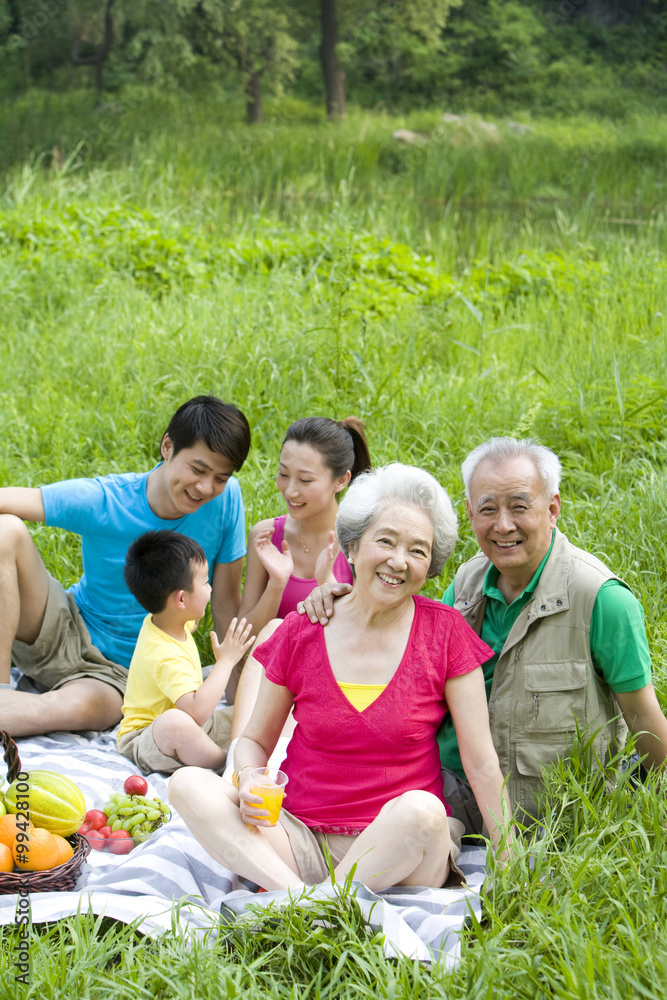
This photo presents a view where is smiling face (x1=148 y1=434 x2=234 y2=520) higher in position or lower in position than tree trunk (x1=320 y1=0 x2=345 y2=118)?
lower

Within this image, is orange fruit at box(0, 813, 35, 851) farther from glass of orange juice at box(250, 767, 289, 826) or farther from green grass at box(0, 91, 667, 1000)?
glass of orange juice at box(250, 767, 289, 826)

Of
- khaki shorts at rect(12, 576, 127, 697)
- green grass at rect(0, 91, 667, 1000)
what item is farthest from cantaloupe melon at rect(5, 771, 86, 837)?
khaki shorts at rect(12, 576, 127, 697)

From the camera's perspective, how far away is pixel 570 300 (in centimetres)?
724

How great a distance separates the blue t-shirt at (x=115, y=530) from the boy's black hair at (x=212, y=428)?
300 mm

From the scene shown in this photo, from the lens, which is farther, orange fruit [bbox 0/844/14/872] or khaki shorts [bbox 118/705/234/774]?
khaki shorts [bbox 118/705/234/774]

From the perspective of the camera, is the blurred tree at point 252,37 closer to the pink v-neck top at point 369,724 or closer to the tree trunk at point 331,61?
the tree trunk at point 331,61

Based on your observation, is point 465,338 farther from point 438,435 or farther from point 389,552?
point 389,552

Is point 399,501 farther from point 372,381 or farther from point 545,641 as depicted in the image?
point 372,381

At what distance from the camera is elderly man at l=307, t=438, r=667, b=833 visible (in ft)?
8.29

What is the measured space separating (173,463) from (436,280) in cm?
477

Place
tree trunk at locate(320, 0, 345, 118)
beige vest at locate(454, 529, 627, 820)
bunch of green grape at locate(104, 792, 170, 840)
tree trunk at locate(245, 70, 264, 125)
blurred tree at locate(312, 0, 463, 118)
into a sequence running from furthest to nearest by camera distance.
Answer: tree trunk at locate(320, 0, 345, 118) → tree trunk at locate(245, 70, 264, 125) → blurred tree at locate(312, 0, 463, 118) → bunch of green grape at locate(104, 792, 170, 840) → beige vest at locate(454, 529, 627, 820)

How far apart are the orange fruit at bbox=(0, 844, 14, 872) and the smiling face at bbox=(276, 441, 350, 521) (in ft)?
5.17

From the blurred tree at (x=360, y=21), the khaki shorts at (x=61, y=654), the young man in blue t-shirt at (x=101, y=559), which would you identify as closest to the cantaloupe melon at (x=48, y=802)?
the young man in blue t-shirt at (x=101, y=559)

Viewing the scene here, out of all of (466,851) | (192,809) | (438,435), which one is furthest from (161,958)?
(438,435)
